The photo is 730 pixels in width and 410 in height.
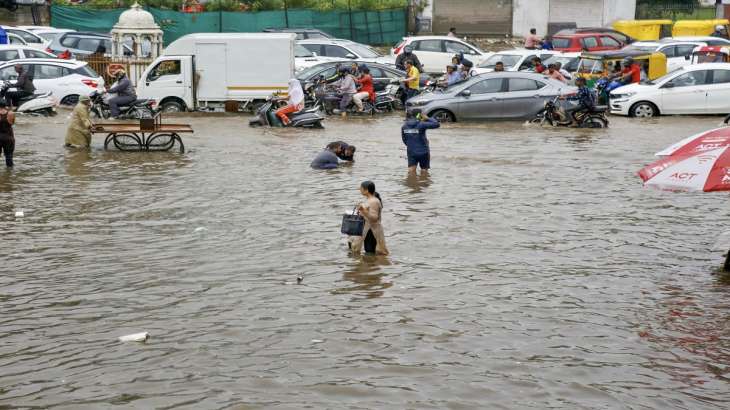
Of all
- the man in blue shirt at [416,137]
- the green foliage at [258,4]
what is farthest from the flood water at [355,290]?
the green foliage at [258,4]

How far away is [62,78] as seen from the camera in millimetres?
28609

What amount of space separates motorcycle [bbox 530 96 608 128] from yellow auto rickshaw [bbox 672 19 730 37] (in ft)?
55.9

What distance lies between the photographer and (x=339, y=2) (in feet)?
140

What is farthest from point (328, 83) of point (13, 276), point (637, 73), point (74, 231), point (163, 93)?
point (13, 276)

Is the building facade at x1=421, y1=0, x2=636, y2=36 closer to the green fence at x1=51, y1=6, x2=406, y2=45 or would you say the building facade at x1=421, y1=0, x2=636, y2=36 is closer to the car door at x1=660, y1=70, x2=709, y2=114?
the green fence at x1=51, y1=6, x2=406, y2=45

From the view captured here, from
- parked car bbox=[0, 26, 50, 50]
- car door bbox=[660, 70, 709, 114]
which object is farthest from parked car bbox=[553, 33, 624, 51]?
parked car bbox=[0, 26, 50, 50]

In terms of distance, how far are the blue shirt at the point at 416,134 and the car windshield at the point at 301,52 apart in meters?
15.4

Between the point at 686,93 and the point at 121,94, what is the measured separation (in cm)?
1362

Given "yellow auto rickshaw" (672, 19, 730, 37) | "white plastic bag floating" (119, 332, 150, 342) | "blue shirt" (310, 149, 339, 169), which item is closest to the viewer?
"white plastic bag floating" (119, 332, 150, 342)

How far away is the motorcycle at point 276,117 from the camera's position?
2512 centimetres

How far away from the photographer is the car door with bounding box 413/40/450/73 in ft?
112

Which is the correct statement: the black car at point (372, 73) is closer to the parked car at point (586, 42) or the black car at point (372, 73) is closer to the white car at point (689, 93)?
the white car at point (689, 93)

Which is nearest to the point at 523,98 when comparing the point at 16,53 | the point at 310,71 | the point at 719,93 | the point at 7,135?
the point at 719,93

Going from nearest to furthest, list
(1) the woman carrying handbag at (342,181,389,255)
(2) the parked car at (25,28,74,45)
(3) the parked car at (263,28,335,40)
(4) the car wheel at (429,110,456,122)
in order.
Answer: (1) the woman carrying handbag at (342,181,389,255)
(4) the car wheel at (429,110,456,122)
(2) the parked car at (25,28,74,45)
(3) the parked car at (263,28,335,40)
